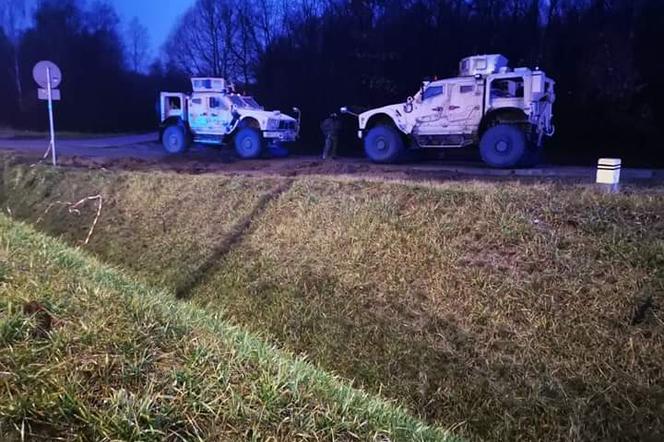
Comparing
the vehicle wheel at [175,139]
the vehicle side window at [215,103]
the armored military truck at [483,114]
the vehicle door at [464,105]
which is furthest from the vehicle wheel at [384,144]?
the vehicle wheel at [175,139]

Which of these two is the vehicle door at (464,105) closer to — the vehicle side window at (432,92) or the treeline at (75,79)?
the vehicle side window at (432,92)

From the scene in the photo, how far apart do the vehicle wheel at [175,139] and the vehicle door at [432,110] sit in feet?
26.7

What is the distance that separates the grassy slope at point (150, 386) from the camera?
1910 mm

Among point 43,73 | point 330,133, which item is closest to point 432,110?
point 330,133

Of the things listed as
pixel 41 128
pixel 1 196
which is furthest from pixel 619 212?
pixel 41 128

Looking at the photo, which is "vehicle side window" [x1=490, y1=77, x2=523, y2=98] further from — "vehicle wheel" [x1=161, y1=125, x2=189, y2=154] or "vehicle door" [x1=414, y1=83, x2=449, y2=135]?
"vehicle wheel" [x1=161, y1=125, x2=189, y2=154]

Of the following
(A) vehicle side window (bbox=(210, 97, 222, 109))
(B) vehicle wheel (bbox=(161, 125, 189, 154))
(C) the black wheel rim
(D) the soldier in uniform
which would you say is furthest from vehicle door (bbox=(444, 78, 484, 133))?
(B) vehicle wheel (bbox=(161, 125, 189, 154))

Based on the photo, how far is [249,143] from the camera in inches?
602

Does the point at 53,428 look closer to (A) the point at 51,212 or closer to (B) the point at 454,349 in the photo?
(B) the point at 454,349

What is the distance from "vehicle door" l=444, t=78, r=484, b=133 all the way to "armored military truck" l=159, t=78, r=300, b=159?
553 centimetres

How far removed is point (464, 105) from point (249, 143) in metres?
6.63

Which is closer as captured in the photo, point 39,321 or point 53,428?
point 53,428

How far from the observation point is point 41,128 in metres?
34.6

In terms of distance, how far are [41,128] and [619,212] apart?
37.8 m
